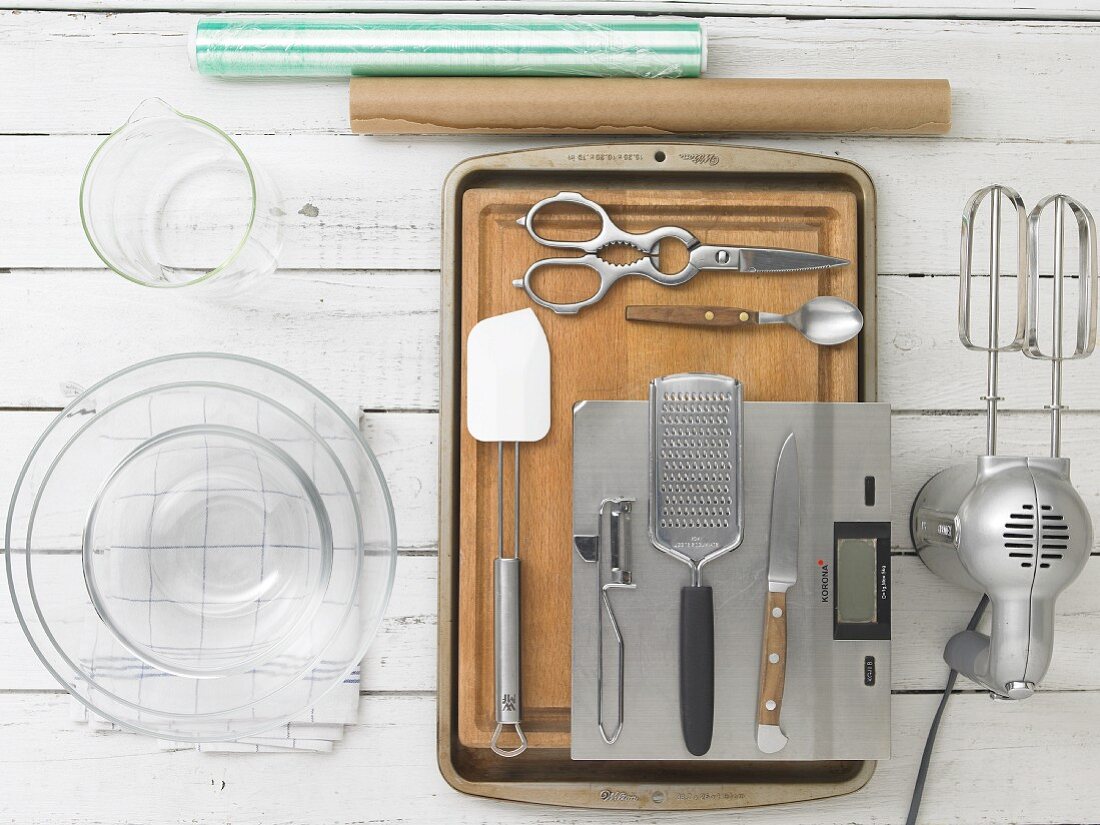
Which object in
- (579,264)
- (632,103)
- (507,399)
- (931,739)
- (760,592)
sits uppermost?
(632,103)

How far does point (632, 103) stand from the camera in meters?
0.66

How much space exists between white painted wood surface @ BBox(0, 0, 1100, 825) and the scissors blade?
0.25 feet

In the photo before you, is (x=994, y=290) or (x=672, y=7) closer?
(x=994, y=290)

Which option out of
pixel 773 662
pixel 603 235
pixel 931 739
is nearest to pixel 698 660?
pixel 773 662

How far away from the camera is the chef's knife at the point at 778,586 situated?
2.02ft

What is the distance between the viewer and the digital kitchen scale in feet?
2.03

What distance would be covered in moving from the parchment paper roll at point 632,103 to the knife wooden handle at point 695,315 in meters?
0.15

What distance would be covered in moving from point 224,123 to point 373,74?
0.45 ft

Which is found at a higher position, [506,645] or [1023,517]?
[1023,517]

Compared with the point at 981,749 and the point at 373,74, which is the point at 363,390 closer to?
the point at 373,74

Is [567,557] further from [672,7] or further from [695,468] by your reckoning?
[672,7]

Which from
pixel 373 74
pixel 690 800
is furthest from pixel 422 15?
pixel 690 800

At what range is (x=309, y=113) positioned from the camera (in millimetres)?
687

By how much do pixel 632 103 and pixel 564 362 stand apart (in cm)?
22
